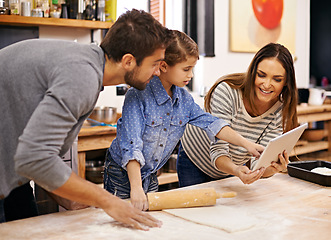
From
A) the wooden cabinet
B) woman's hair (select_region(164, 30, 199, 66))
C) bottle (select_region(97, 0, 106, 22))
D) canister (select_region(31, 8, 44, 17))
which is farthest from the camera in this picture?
the wooden cabinet

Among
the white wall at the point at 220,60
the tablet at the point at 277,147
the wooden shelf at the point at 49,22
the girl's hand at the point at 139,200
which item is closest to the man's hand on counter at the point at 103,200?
the girl's hand at the point at 139,200

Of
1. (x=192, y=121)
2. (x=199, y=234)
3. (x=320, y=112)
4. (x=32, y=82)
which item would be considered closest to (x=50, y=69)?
(x=32, y=82)

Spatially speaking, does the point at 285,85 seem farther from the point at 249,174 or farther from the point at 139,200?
the point at 139,200

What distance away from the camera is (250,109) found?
210 cm

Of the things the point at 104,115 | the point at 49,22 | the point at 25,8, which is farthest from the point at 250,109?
the point at 25,8

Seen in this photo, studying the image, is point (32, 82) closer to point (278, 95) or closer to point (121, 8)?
point (278, 95)

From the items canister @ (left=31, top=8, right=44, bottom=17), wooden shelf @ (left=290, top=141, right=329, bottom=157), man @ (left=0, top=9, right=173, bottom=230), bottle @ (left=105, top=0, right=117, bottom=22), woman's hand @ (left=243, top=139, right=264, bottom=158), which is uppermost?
bottle @ (left=105, top=0, right=117, bottom=22)

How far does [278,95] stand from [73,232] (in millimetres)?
1247

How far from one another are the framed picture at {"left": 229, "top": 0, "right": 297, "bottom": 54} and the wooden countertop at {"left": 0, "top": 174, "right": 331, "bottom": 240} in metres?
2.96

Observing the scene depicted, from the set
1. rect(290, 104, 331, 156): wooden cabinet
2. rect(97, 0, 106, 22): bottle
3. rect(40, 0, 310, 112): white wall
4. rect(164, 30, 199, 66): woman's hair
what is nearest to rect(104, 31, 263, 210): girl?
rect(164, 30, 199, 66): woman's hair

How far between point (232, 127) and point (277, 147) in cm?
44

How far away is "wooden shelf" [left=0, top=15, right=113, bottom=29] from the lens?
2.92 m

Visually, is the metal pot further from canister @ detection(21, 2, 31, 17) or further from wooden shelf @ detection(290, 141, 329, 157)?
wooden shelf @ detection(290, 141, 329, 157)

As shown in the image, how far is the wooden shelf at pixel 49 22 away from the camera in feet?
9.57
